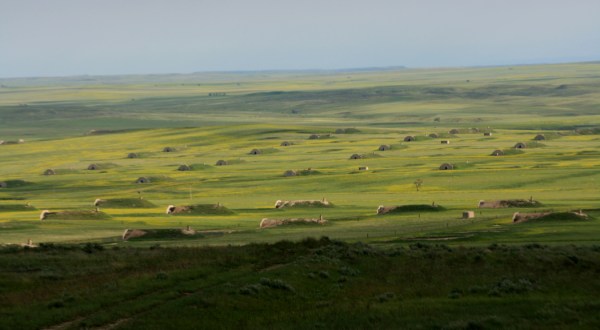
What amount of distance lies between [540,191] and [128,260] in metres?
46.0

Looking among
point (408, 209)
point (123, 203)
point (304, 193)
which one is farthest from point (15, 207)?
point (408, 209)

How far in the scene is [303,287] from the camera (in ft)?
94.6

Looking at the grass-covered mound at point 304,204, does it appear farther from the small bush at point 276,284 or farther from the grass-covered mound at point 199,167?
the grass-covered mound at point 199,167

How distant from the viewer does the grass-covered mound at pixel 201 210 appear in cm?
6292

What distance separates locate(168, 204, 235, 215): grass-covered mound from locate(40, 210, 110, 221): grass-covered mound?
4.53m

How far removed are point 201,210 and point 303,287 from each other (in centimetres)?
3574

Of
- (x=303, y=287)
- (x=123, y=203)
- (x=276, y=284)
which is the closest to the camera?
(x=276, y=284)

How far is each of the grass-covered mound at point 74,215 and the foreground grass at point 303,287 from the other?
23.1 m

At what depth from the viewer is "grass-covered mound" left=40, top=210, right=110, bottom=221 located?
196 ft

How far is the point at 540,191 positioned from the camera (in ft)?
239

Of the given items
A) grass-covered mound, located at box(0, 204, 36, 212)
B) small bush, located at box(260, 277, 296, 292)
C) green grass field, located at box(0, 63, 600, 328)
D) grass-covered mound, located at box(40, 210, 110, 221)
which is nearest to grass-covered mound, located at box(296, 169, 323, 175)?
green grass field, located at box(0, 63, 600, 328)

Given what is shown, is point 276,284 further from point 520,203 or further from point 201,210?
point 201,210

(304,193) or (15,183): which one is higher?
(304,193)

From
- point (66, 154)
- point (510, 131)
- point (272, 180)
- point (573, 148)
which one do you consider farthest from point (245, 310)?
point (510, 131)
